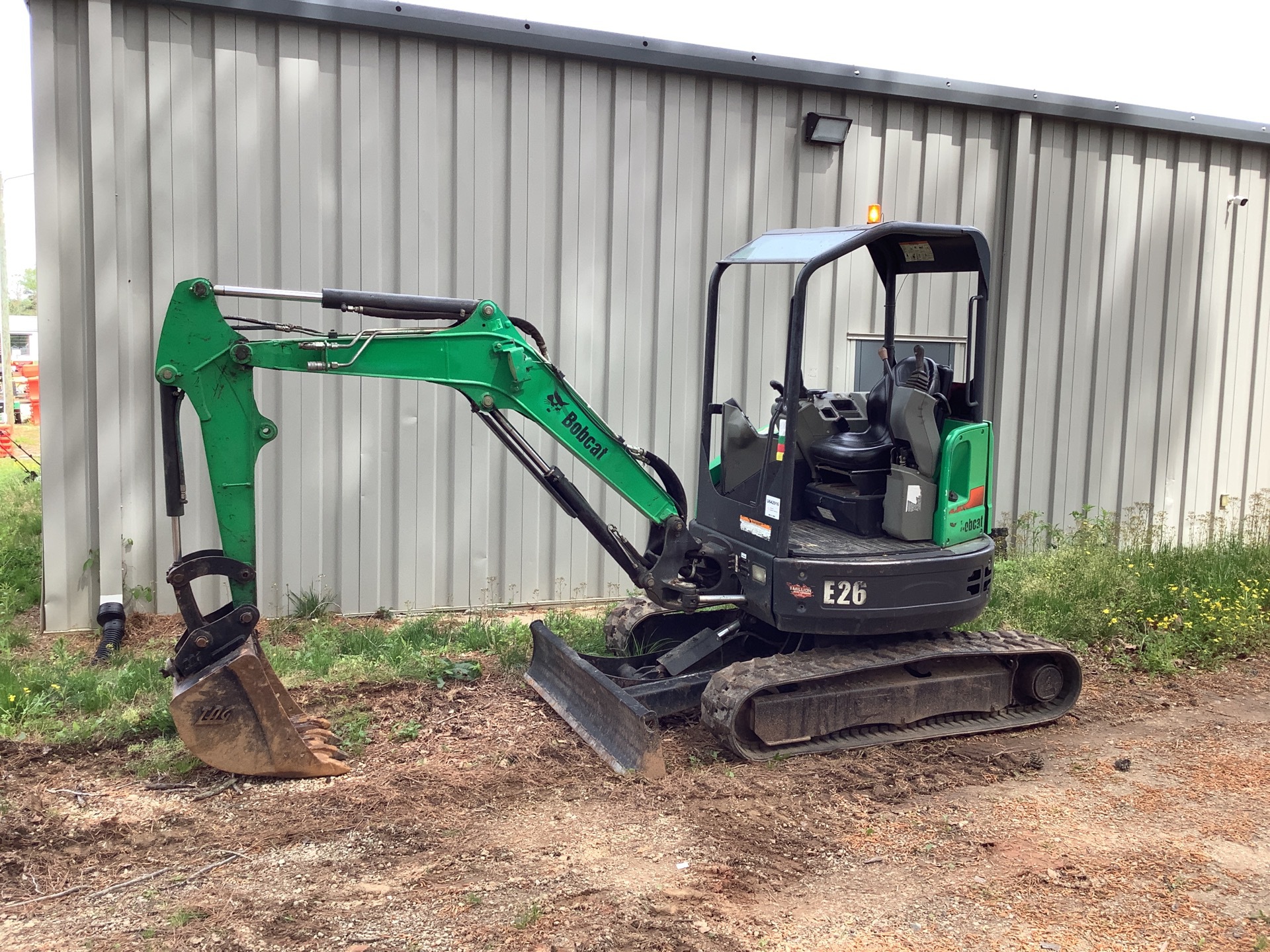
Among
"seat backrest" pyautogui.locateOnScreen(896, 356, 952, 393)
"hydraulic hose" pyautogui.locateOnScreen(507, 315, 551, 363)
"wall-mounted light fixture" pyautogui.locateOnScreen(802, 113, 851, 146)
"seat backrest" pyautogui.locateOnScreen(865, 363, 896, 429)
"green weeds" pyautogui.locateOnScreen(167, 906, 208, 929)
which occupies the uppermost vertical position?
"wall-mounted light fixture" pyautogui.locateOnScreen(802, 113, 851, 146)

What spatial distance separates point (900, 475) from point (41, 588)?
6.02 metres

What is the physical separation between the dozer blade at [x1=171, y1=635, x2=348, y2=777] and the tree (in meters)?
75.4

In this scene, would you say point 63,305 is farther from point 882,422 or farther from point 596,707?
point 882,422

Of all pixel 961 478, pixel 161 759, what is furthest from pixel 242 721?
pixel 961 478

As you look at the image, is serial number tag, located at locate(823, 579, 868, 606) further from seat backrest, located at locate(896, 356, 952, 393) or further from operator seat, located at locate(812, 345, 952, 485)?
seat backrest, located at locate(896, 356, 952, 393)

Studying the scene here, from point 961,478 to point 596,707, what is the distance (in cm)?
235

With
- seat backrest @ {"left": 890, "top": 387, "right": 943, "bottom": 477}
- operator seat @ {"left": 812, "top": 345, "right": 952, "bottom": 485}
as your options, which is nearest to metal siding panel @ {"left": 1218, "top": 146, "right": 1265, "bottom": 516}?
operator seat @ {"left": 812, "top": 345, "right": 952, "bottom": 485}

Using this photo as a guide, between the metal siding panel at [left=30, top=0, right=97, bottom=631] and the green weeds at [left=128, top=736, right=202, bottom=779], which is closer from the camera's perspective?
the green weeds at [left=128, top=736, right=202, bottom=779]

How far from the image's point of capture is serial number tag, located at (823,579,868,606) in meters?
5.56

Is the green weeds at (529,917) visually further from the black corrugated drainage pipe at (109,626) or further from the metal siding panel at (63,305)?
the metal siding panel at (63,305)

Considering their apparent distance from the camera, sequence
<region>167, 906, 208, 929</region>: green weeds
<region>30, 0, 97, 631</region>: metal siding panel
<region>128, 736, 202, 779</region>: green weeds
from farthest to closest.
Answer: <region>30, 0, 97, 631</region>: metal siding panel → <region>128, 736, 202, 779</region>: green weeds → <region>167, 906, 208, 929</region>: green weeds

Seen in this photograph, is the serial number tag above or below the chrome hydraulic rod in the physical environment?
below

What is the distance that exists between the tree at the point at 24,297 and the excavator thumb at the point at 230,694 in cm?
7520

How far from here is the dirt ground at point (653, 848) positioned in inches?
148
